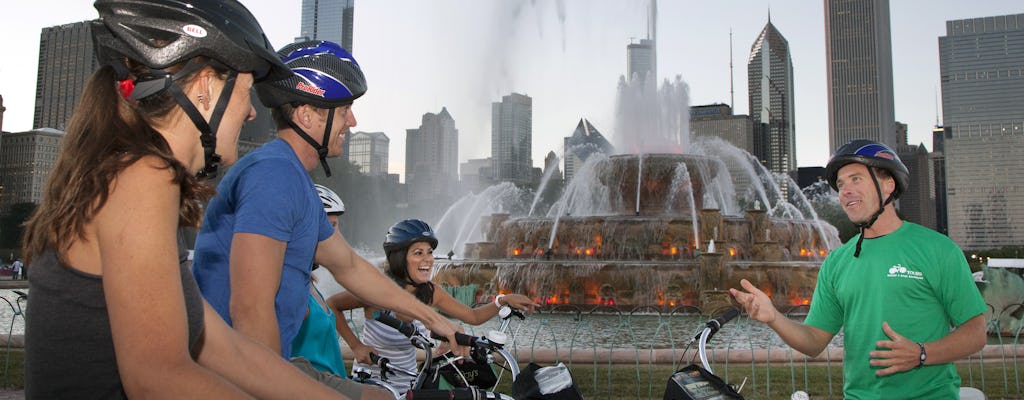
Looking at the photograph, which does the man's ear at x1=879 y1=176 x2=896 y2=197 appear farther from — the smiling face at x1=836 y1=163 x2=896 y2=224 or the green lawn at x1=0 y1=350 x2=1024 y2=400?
the green lawn at x1=0 y1=350 x2=1024 y2=400

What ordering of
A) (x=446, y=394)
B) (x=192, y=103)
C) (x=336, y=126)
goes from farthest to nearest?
(x=336, y=126)
(x=446, y=394)
(x=192, y=103)

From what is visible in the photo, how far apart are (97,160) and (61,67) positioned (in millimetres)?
167483

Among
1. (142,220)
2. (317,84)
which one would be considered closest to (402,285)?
(317,84)

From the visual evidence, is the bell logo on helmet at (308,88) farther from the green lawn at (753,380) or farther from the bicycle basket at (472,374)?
the green lawn at (753,380)

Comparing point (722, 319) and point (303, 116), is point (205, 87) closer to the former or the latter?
point (303, 116)

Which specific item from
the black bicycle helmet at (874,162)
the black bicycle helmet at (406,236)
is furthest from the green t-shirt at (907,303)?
the black bicycle helmet at (406,236)

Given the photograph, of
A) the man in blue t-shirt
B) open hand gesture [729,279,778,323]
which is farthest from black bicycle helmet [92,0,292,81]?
open hand gesture [729,279,778,323]

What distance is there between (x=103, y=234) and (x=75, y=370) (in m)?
0.34

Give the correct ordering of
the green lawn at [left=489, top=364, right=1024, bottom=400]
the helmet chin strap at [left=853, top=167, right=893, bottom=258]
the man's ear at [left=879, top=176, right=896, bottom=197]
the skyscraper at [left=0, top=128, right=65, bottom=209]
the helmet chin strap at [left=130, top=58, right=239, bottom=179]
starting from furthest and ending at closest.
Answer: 1. the skyscraper at [left=0, top=128, right=65, bottom=209]
2. the green lawn at [left=489, top=364, right=1024, bottom=400]
3. the man's ear at [left=879, top=176, right=896, bottom=197]
4. the helmet chin strap at [left=853, top=167, right=893, bottom=258]
5. the helmet chin strap at [left=130, top=58, right=239, bottom=179]

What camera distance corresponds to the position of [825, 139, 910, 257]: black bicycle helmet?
12.7 ft

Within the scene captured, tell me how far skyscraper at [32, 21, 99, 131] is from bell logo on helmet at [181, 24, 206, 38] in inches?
6207

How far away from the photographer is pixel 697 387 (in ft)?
8.47

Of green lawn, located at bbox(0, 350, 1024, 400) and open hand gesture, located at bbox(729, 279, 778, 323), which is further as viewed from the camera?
green lawn, located at bbox(0, 350, 1024, 400)

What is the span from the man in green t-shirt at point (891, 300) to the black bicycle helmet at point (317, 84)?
1.93 meters
